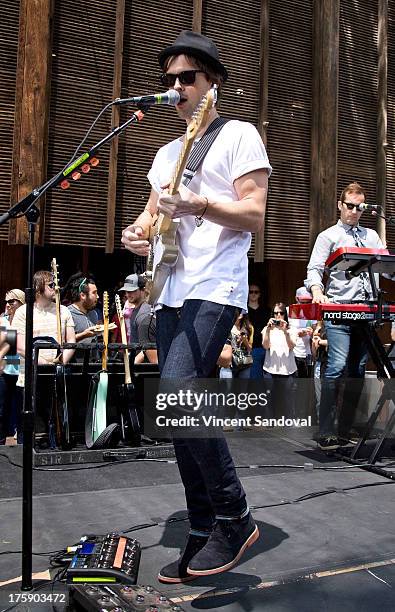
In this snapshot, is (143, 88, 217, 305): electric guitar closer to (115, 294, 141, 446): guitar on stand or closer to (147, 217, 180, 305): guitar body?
(147, 217, 180, 305): guitar body

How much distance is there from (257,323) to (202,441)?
6.08 meters

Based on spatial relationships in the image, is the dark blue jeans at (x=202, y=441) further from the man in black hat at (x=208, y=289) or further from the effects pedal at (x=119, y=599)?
the effects pedal at (x=119, y=599)

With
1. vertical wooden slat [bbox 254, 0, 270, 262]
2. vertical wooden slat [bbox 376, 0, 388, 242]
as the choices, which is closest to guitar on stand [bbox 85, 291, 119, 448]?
vertical wooden slat [bbox 254, 0, 270, 262]

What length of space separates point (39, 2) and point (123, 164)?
2055 mm

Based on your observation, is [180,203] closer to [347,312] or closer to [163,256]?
[163,256]

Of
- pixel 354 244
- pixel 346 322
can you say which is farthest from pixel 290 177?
pixel 346 322

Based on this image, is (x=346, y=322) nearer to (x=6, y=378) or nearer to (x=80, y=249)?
(x=6, y=378)

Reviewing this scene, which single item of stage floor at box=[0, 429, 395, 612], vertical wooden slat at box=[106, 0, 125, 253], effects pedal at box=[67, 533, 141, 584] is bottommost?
stage floor at box=[0, 429, 395, 612]

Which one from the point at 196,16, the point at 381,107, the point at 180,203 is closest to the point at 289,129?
the point at 381,107

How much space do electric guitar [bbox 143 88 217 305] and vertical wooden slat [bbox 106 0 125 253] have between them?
500 centimetres

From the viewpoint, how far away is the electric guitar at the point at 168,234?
2.16m

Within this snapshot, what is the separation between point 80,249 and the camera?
8.62m

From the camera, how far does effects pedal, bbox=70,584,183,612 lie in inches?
72.6

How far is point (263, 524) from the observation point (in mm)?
3123
